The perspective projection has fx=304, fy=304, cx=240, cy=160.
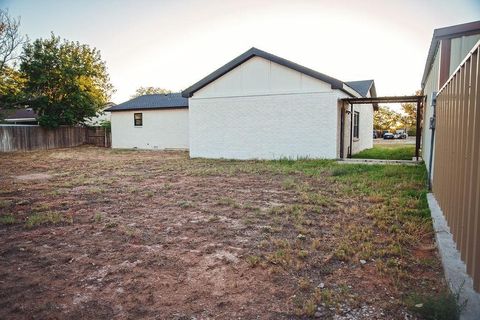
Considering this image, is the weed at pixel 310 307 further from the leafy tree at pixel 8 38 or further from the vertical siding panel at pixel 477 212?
the leafy tree at pixel 8 38

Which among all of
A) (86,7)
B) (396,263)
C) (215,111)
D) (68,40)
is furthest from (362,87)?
(68,40)

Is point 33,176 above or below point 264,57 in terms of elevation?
below

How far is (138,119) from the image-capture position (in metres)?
22.1

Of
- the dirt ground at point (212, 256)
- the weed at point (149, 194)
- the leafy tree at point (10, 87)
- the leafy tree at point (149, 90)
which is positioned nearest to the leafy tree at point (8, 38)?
the leafy tree at point (10, 87)

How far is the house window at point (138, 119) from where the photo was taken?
22.0 m

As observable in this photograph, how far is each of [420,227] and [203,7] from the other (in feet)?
36.4

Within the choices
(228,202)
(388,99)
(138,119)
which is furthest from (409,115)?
(228,202)

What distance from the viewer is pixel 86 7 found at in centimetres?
1170

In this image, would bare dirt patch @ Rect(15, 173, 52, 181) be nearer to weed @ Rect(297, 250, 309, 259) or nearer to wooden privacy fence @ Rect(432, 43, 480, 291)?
weed @ Rect(297, 250, 309, 259)

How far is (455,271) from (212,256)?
2.35 meters

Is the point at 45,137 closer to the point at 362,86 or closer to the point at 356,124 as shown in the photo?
the point at 356,124

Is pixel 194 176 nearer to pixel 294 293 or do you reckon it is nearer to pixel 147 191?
pixel 147 191

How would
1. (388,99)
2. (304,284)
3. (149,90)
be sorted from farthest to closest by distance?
(149,90) → (388,99) → (304,284)

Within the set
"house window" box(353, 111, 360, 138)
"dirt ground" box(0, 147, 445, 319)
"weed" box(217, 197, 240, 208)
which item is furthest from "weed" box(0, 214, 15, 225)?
"house window" box(353, 111, 360, 138)
